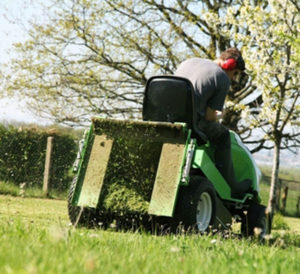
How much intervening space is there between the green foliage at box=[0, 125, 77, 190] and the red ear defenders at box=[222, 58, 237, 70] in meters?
8.62

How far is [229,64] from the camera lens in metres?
6.22

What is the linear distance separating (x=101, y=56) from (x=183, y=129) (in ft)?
33.4

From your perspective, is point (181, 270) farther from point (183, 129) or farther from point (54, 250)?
point (183, 129)

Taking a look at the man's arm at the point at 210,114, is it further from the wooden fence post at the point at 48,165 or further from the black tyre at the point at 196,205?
the wooden fence post at the point at 48,165

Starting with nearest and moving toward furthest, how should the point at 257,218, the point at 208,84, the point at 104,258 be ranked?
the point at 104,258, the point at 208,84, the point at 257,218

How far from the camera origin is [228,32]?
1291cm

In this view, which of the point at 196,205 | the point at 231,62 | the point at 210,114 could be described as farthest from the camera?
the point at 231,62

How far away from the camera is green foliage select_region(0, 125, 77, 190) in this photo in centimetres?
1434

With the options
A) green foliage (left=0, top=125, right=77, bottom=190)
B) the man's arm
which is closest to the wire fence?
green foliage (left=0, top=125, right=77, bottom=190)

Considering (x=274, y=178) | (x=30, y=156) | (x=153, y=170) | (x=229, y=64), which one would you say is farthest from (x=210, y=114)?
(x=30, y=156)

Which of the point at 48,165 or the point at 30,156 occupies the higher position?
the point at 30,156

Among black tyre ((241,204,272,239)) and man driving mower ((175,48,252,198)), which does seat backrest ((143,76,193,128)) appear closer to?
man driving mower ((175,48,252,198))

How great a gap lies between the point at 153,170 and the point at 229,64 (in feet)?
4.56

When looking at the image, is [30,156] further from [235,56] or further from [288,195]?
[288,195]
